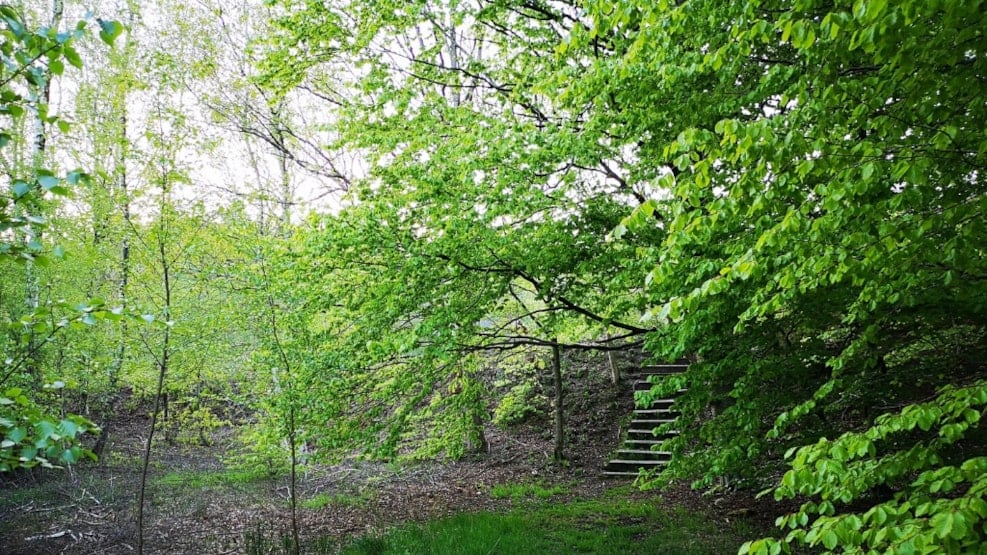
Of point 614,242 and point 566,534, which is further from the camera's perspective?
point 566,534

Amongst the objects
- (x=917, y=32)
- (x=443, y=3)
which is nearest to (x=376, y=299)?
(x=443, y=3)

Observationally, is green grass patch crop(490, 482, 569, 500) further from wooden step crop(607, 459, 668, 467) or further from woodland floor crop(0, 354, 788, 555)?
wooden step crop(607, 459, 668, 467)

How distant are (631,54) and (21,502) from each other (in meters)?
12.2

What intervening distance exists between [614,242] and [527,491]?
19.0 ft

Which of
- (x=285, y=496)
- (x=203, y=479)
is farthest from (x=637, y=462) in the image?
(x=203, y=479)

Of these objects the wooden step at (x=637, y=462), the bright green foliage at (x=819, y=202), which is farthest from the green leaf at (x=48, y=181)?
the wooden step at (x=637, y=462)

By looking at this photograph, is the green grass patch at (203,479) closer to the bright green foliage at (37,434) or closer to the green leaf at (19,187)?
the bright green foliage at (37,434)

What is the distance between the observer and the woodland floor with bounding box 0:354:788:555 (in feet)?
26.3

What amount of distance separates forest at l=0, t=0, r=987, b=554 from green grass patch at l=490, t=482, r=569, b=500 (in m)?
1.58

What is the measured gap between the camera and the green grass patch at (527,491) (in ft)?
31.6

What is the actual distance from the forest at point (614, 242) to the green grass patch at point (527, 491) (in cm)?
158

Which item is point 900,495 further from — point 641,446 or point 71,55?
point 641,446

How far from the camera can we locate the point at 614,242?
5.99m

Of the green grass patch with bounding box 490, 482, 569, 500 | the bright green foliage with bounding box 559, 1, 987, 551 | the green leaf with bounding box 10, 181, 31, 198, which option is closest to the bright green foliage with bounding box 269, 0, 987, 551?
the bright green foliage with bounding box 559, 1, 987, 551
